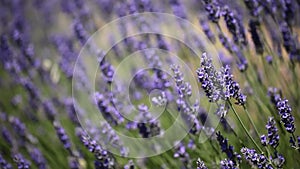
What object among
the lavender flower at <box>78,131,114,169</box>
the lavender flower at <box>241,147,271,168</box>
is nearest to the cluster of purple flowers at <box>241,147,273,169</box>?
the lavender flower at <box>241,147,271,168</box>

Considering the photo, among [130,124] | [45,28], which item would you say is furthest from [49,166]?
[45,28]

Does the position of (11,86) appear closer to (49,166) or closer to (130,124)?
(49,166)

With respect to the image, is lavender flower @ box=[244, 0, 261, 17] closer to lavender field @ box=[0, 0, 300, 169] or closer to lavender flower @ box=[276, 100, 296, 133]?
lavender field @ box=[0, 0, 300, 169]

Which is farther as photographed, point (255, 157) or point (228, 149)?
point (228, 149)

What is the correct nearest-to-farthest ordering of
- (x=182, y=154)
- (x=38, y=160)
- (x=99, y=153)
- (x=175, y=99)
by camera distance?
1. (x=99, y=153)
2. (x=182, y=154)
3. (x=175, y=99)
4. (x=38, y=160)

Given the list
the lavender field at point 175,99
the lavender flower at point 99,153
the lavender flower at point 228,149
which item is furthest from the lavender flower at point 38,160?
the lavender flower at point 228,149

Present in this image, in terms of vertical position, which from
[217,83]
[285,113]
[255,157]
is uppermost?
[217,83]

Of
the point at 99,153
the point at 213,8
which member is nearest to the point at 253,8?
the point at 213,8

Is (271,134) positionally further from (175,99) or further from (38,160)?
(38,160)
